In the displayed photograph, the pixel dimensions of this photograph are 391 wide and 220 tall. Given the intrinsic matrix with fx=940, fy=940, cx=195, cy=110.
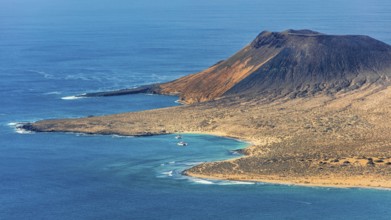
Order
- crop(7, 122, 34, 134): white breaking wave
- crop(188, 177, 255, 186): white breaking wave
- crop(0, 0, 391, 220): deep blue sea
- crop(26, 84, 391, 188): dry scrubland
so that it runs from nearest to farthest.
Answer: crop(0, 0, 391, 220): deep blue sea, crop(188, 177, 255, 186): white breaking wave, crop(26, 84, 391, 188): dry scrubland, crop(7, 122, 34, 134): white breaking wave

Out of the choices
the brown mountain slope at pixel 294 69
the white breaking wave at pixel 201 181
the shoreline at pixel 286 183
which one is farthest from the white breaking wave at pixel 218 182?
the brown mountain slope at pixel 294 69

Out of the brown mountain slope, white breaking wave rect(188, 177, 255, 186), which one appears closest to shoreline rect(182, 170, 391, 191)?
white breaking wave rect(188, 177, 255, 186)

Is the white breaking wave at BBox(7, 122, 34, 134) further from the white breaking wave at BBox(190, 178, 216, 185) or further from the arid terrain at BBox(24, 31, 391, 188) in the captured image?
the white breaking wave at BBox(190, 178, 216, 185)

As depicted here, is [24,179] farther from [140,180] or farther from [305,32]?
[305,32]

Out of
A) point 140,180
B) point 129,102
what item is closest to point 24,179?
point 140,180

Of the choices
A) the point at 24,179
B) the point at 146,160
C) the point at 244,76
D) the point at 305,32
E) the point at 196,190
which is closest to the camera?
the point at 196,190

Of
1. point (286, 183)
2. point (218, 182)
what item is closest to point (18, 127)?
point (218, 182)
